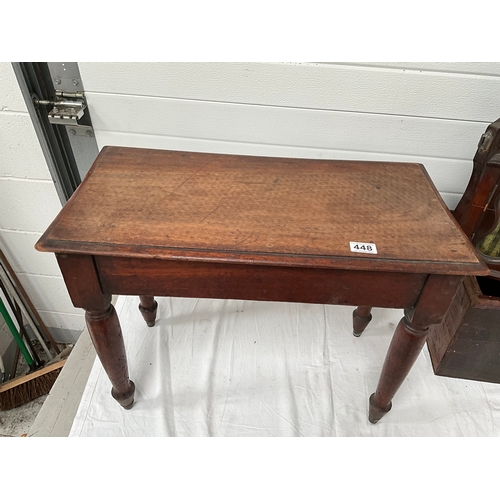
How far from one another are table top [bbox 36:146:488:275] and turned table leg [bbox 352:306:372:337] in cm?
45

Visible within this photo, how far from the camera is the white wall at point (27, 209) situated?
1.20m

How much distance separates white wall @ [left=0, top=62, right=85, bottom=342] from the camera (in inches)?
47.3

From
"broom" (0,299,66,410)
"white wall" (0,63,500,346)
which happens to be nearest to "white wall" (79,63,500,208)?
"white wall" (0,63,500,346)

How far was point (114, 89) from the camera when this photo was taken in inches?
44.8

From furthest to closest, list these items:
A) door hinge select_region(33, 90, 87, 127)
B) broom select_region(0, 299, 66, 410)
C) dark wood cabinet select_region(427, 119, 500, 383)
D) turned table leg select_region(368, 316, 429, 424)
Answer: broom select_region(0, 299, 66, 410) → door hinge select_region(33, 90, 87, 127) → dark wood cabinet select_region(427, 119, 500, 383) → turned table leg select_region(368, 316, 429, 424)

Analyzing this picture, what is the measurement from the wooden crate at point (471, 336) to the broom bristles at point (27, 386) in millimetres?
1432

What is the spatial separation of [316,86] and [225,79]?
0.25 metres

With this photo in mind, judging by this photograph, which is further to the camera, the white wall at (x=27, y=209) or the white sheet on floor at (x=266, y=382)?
the white wall at (x=27, y=209)

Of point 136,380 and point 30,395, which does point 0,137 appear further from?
point 30,395

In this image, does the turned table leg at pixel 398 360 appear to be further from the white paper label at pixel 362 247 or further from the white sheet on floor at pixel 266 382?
the white paper label at pixel 362 247

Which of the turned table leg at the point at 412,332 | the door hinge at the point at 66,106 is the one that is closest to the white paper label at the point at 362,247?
the turned table leg at the point at 412,332

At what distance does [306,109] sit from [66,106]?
0.70 m

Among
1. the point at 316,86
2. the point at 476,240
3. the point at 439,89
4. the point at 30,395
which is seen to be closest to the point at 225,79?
the point at 316,86

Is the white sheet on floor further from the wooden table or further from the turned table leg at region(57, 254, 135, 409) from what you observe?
the wooden table
